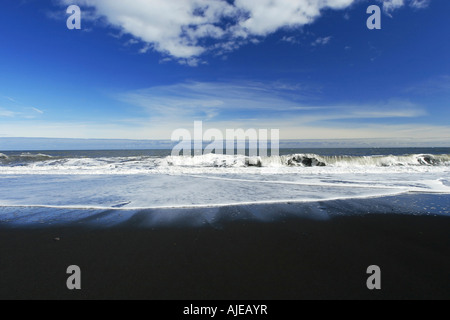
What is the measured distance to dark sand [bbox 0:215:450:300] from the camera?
2.30 meters

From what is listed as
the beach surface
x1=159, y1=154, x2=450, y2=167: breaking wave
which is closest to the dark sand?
the beach surface

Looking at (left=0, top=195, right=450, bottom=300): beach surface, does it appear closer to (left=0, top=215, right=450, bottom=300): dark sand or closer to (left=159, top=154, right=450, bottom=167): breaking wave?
(left=0, top=215, right=450, bottom=300): dark sand

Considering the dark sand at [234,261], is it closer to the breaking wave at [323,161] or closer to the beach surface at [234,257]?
the beach surface at [234,257]

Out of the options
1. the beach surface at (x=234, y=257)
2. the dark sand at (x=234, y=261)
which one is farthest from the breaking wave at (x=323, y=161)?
the dark sand at (x=234, y=261)

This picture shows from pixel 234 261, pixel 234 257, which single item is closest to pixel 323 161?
pixel 234 257

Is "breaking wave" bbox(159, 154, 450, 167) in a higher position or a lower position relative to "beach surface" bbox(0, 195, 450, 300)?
higher

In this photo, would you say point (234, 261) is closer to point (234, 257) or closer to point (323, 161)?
point (234, 257)

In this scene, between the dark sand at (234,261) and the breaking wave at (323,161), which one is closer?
the dark sand at (234,261)

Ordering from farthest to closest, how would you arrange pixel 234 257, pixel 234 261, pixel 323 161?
pixel 323 161
pixel 234 257
pixel 234 261

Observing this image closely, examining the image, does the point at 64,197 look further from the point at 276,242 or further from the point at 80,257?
the point at 276,242

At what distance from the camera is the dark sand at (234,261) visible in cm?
230

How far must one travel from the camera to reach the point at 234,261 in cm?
288

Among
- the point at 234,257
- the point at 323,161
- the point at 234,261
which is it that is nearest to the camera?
the point at 234,261
